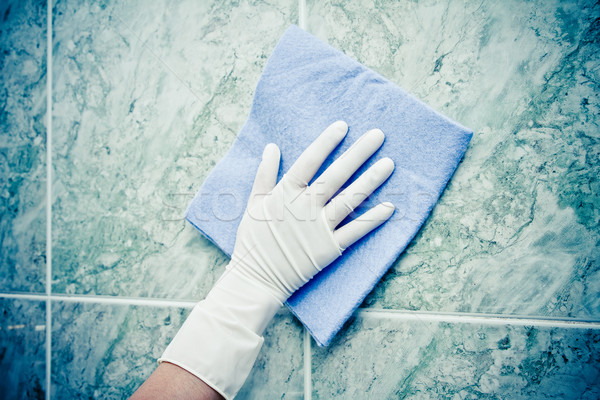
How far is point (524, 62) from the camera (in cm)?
53

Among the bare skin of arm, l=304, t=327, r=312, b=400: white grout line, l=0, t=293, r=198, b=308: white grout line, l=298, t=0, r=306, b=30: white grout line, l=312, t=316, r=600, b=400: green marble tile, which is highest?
l=298, t=0, r=306, b=30: white grout line

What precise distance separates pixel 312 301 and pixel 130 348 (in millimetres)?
363

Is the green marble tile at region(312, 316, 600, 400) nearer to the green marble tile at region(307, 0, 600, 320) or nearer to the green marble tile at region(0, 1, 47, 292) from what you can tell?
the green marble tile at region(307, 0, 600, 320)

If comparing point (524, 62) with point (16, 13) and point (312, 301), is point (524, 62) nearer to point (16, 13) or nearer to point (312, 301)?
point (312, 301)

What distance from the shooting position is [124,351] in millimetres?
616

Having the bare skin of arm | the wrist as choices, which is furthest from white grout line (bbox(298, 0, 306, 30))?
the bare skin of arm

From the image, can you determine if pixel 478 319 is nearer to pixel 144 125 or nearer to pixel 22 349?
pixel 144 125

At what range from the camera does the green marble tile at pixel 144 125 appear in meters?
0.60

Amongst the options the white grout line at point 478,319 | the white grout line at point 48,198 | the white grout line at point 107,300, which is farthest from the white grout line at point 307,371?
the white grout line at point 48,198

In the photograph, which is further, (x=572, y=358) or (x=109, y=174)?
(x=109, y=174)

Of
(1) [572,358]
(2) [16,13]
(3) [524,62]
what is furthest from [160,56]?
(1) [572,358]

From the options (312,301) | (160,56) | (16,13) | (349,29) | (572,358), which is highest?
(16,13)

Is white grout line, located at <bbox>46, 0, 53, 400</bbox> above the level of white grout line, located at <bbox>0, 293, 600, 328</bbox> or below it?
above

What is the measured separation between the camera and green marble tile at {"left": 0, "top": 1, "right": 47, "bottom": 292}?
0.66m
